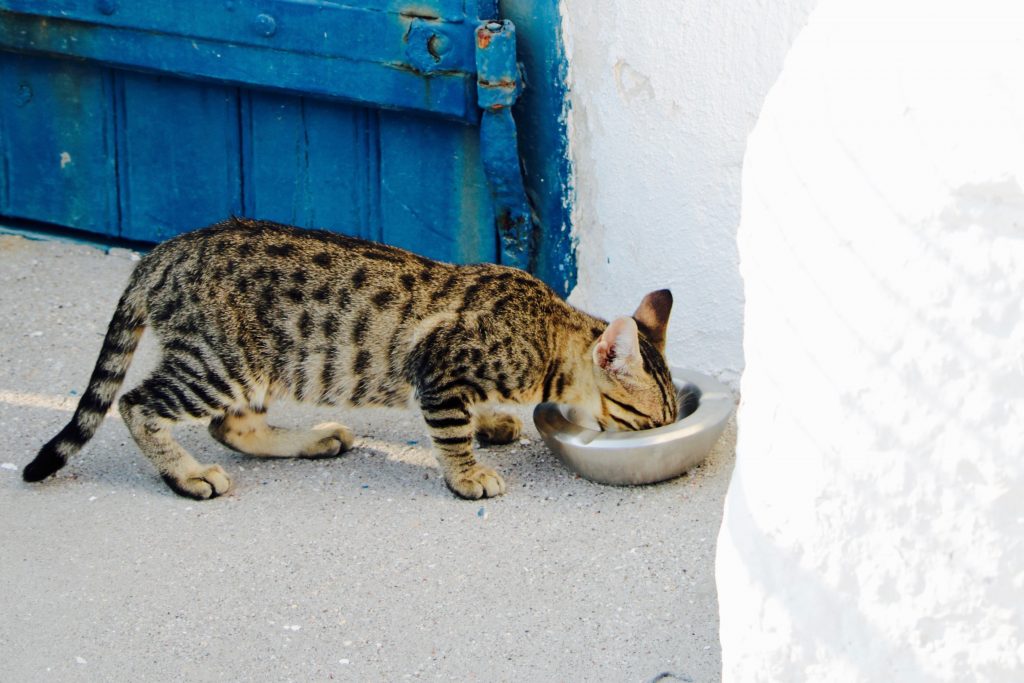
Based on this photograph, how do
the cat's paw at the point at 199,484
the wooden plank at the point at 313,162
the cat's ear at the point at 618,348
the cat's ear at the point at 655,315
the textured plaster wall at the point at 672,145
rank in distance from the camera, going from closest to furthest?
1. the cat's ear at the point at 618,348
2. the cat's paw at the point at 199,484
3. the cat's ear at the point at 655,315
4. the textured plaster wall at the point at 672,145
5. the wooden plank at the point at 313,162

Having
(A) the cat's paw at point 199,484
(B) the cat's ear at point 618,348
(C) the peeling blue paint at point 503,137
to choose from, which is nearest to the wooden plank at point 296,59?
(C) the peeling blue paint at point 503,137

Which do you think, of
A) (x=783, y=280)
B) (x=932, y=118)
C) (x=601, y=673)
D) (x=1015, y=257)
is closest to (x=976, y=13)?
(x=932, y=118)

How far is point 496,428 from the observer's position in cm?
491

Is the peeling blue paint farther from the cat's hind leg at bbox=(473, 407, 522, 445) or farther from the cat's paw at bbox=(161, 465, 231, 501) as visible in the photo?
the cat's paw at bbox=(161, 465, 231, 501)

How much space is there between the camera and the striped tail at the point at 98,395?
14.5ft

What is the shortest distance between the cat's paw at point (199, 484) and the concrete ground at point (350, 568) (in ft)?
0.13

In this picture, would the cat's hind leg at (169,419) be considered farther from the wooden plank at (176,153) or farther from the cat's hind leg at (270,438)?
the wooden plank at (176,153)

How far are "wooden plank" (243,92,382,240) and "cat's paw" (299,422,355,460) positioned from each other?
42.9 inches

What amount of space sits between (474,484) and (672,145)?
54.7 inches

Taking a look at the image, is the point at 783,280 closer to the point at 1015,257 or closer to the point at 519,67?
the point at 1015,257

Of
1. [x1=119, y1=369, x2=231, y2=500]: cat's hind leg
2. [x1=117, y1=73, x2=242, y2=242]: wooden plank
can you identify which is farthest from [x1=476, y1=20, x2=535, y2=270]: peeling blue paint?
[x1=119, y1=369, x2=231, y2=500]: cat's hind leg

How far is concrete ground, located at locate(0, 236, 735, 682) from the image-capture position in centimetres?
366

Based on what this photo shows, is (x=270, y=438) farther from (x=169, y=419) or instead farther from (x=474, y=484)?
(x=474, y=484)

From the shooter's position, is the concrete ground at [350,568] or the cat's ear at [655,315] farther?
the cat's ear at [655,315]
